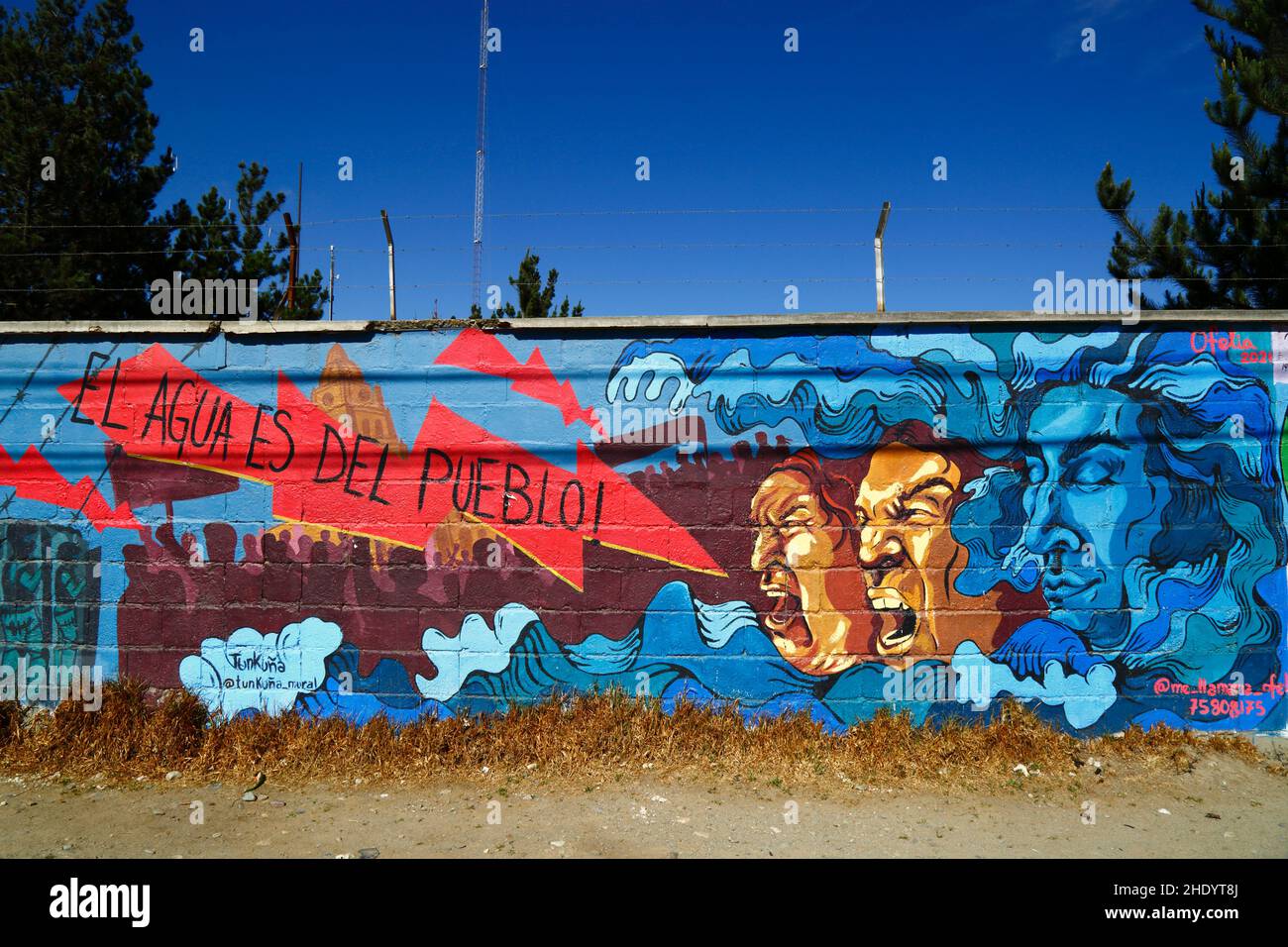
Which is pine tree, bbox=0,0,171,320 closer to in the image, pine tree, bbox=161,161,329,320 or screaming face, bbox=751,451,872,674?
pine tree, bbox=161,161,329,320

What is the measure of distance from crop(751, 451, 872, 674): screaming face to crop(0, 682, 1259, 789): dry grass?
475mm

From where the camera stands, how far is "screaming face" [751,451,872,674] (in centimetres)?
464

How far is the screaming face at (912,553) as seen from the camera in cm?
463

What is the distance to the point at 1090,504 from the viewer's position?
15.3 ft

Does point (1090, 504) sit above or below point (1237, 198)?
below

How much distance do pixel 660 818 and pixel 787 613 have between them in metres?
1.49

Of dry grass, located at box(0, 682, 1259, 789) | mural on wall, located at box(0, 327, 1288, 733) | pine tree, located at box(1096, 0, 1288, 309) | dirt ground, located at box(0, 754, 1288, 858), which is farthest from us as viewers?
pine tree, located at box(1096, 0, 1288, 309)

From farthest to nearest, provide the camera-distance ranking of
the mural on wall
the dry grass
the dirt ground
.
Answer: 1. the mural on wall
2. the dry grass
3. the dirt ground

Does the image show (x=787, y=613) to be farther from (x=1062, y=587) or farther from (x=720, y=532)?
(x=1062, y=587)

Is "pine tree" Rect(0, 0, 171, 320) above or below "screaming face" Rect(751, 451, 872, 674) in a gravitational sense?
above

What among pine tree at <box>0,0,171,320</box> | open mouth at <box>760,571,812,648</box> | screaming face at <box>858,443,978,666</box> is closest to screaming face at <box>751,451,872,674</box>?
open mouth at <box>760,571,812,648</box>

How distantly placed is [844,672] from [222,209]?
41.2ft

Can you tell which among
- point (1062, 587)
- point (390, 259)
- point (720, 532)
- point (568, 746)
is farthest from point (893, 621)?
point (390, 259)

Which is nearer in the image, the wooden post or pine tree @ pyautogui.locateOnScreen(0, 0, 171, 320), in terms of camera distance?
the wooden post
